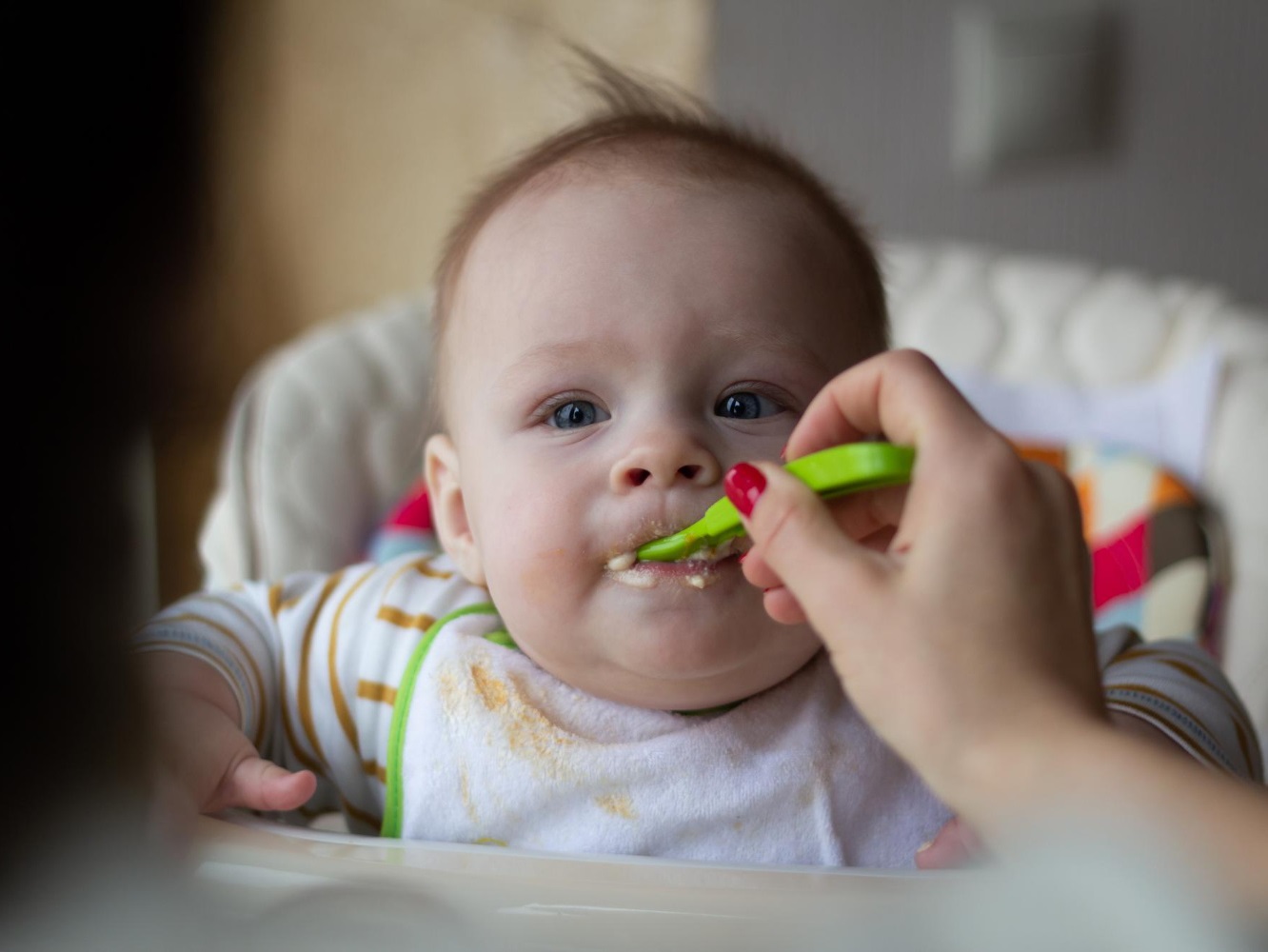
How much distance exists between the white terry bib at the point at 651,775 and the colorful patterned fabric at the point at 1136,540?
0.39 metres

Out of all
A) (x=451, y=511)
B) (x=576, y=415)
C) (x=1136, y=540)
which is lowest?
(x=1136, y=540)

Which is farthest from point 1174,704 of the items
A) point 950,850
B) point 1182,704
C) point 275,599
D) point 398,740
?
point 275,599

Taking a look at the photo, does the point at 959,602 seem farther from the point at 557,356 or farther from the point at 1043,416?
the point at 1043,416

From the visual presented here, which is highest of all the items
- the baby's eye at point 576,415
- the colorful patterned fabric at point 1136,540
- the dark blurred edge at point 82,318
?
the dark blurred edge at point 82,318

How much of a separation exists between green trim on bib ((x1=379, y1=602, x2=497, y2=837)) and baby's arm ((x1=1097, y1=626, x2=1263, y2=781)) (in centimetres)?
38

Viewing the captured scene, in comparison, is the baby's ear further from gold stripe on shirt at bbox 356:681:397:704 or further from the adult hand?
the adult hand

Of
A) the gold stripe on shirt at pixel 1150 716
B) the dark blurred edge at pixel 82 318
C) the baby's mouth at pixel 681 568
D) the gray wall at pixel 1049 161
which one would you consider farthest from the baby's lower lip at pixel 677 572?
the gray wall at pixel 1049 161

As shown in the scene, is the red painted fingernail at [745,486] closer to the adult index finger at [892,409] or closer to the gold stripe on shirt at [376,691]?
the adult index finger at [892,409]

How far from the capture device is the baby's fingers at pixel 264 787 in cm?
60

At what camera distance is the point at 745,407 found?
0.67m

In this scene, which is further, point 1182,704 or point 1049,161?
point 1049,161

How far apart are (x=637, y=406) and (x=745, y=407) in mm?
61

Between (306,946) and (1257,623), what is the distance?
0.94 m

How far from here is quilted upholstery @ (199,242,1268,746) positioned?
1102 mm
